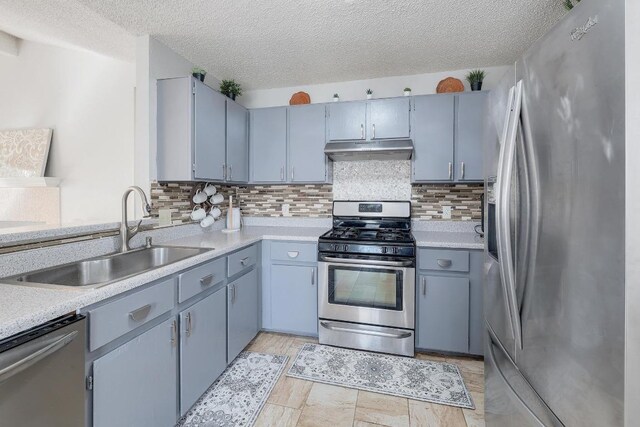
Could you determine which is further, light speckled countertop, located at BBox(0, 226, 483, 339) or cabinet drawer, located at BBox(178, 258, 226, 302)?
cabinet drawer, located at BBox(178, 258, 226, 302)

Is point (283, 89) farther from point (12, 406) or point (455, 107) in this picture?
point (12, 406)

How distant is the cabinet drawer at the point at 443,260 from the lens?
2.17 m

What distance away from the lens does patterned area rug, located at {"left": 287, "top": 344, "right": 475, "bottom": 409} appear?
1.84 meters

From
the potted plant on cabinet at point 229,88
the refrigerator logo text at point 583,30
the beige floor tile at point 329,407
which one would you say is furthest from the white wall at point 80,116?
the refrigerator logo text at point 583,30

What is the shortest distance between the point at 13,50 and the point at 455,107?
182 inches

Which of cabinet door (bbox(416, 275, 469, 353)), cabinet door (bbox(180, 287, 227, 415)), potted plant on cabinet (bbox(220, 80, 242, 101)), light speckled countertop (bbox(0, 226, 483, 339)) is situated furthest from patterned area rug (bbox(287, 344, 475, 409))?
potted plant on cabinet (bbox(220, 80, 242, 101))

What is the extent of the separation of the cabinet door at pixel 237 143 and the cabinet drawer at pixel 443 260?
1.75 metres

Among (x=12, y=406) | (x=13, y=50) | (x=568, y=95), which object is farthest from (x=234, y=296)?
(x=13, y=50)

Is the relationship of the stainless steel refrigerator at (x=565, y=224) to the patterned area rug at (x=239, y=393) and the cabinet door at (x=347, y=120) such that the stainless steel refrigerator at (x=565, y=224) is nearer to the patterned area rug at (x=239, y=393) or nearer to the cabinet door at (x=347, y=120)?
the patterned area rug at (x=239, y=393)

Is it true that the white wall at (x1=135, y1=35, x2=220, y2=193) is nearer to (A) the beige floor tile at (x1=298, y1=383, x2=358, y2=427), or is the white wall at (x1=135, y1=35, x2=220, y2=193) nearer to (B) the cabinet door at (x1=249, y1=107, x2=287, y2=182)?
(B) the cabinet door at (x1=249, y1=107, x2=287, y2=182)

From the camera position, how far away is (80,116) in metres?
2.97

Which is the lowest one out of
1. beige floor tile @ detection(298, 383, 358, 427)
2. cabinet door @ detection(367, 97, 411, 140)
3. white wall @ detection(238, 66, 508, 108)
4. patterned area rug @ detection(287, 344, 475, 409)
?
beige floor tile @ detection(298, 383, 358, 427)

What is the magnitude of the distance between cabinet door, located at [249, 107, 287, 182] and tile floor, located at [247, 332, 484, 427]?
177cm

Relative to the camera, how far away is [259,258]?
251 cm
